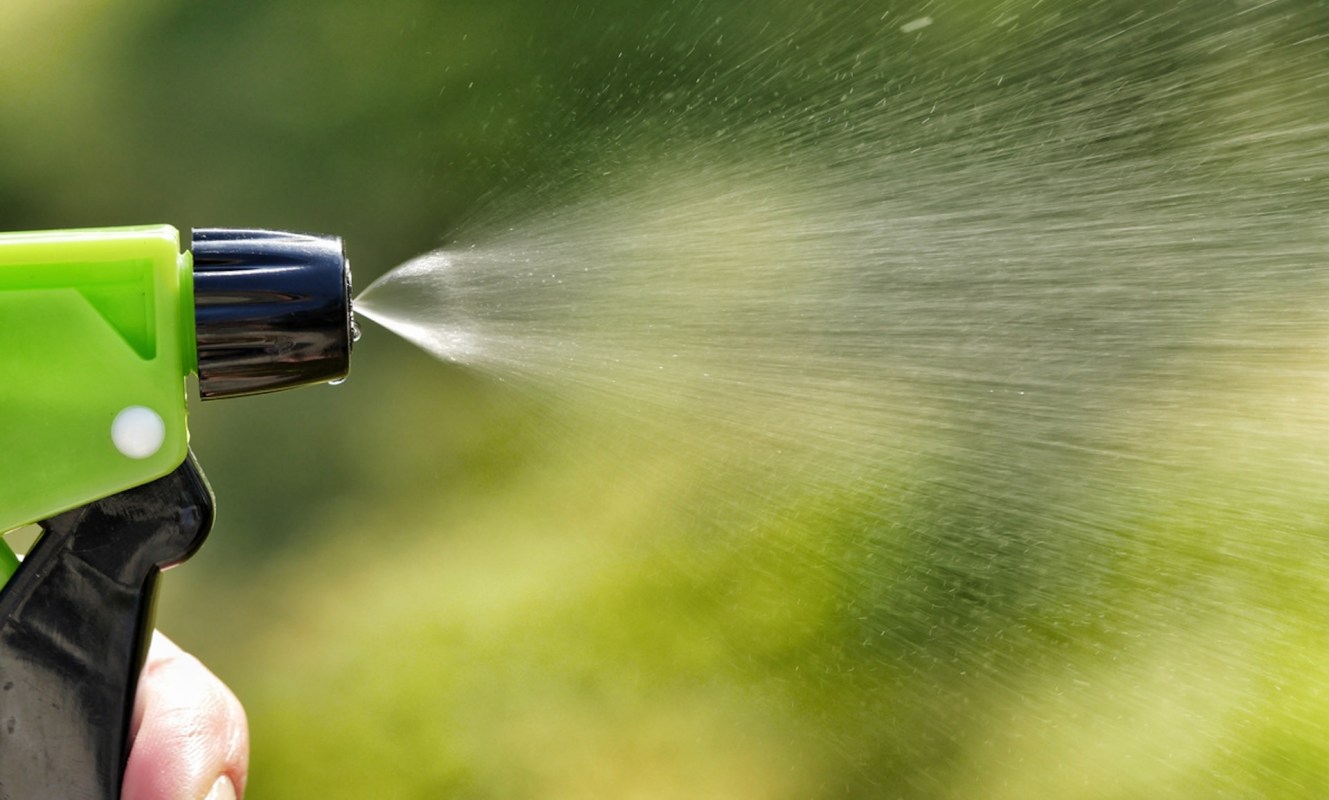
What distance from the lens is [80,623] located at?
43cm

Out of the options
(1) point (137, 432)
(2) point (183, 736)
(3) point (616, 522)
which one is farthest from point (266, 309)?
(3) point (616, 522)

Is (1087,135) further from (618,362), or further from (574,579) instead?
(574,579)

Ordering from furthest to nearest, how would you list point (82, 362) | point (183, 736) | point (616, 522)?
1. point (616, 522)
2. point (183, 736)
3. point (82, 362)

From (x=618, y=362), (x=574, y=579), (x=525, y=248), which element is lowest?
(x=574, y=579)

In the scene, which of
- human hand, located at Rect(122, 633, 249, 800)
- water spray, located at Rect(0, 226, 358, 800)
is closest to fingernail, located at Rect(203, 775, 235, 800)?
human hand, located at Rect(122, 633, 249, 800)

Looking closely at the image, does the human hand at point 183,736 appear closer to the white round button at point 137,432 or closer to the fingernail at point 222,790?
the fingernail at point 222,790

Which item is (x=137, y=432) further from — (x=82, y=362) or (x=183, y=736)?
(x=183, y=736)

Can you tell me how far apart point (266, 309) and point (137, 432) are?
0.06 meters

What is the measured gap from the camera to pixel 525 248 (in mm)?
790

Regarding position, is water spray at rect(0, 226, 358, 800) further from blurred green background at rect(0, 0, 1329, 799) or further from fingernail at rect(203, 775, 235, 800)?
blurred green background at rect(0, 0, 1329, 799)

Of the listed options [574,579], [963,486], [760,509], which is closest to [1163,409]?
[963,486]

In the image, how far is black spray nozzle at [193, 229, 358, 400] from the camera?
16.4 inches

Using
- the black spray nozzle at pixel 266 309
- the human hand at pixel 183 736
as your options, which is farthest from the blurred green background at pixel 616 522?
the black spray nozzle at pixel 266 309

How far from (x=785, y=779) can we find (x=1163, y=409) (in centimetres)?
39
